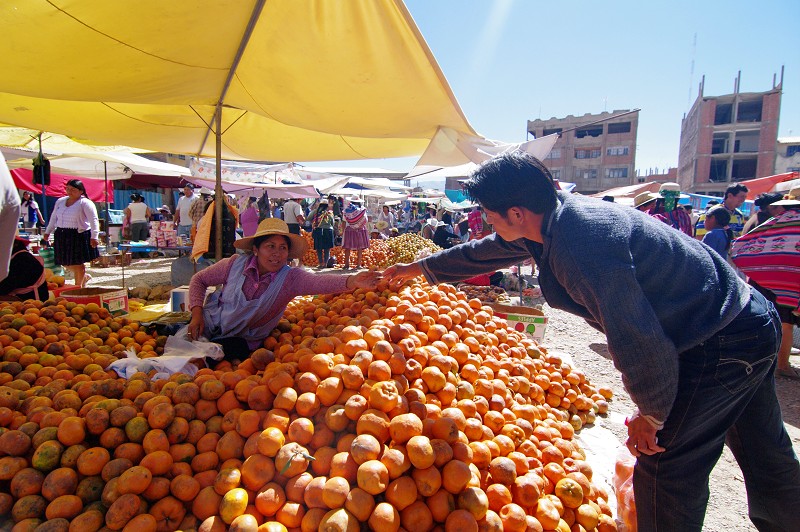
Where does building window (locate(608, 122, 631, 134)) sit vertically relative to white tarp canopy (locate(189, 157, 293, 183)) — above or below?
above

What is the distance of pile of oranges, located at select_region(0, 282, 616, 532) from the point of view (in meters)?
1.43

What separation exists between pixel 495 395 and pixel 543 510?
0.63 meters

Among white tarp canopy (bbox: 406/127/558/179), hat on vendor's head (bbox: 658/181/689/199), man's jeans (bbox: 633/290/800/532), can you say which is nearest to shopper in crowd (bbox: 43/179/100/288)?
white tarp canopy (bbox: 406/127/558/179)

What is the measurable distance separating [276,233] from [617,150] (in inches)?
2087

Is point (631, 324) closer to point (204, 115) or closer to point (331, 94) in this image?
point (331, 94)

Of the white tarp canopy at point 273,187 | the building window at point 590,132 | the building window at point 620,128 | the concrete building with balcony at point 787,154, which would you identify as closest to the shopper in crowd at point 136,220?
the white tarp canopy at point 273,187

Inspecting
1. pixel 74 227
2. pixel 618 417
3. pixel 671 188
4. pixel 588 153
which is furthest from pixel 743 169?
pixel 74 227

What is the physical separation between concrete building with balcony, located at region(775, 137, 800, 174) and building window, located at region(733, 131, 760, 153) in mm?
1841

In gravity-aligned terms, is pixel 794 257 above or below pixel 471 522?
above

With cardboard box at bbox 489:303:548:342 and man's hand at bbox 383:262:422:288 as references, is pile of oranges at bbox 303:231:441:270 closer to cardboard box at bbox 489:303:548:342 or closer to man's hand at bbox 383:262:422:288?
cardboard box at bbox 489:303:548:342

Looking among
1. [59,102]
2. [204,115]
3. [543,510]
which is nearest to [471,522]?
[543,510]

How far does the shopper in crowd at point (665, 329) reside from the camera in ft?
4.53

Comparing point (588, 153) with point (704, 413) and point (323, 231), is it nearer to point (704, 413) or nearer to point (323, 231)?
point (323, 231)

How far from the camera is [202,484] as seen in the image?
155cm
